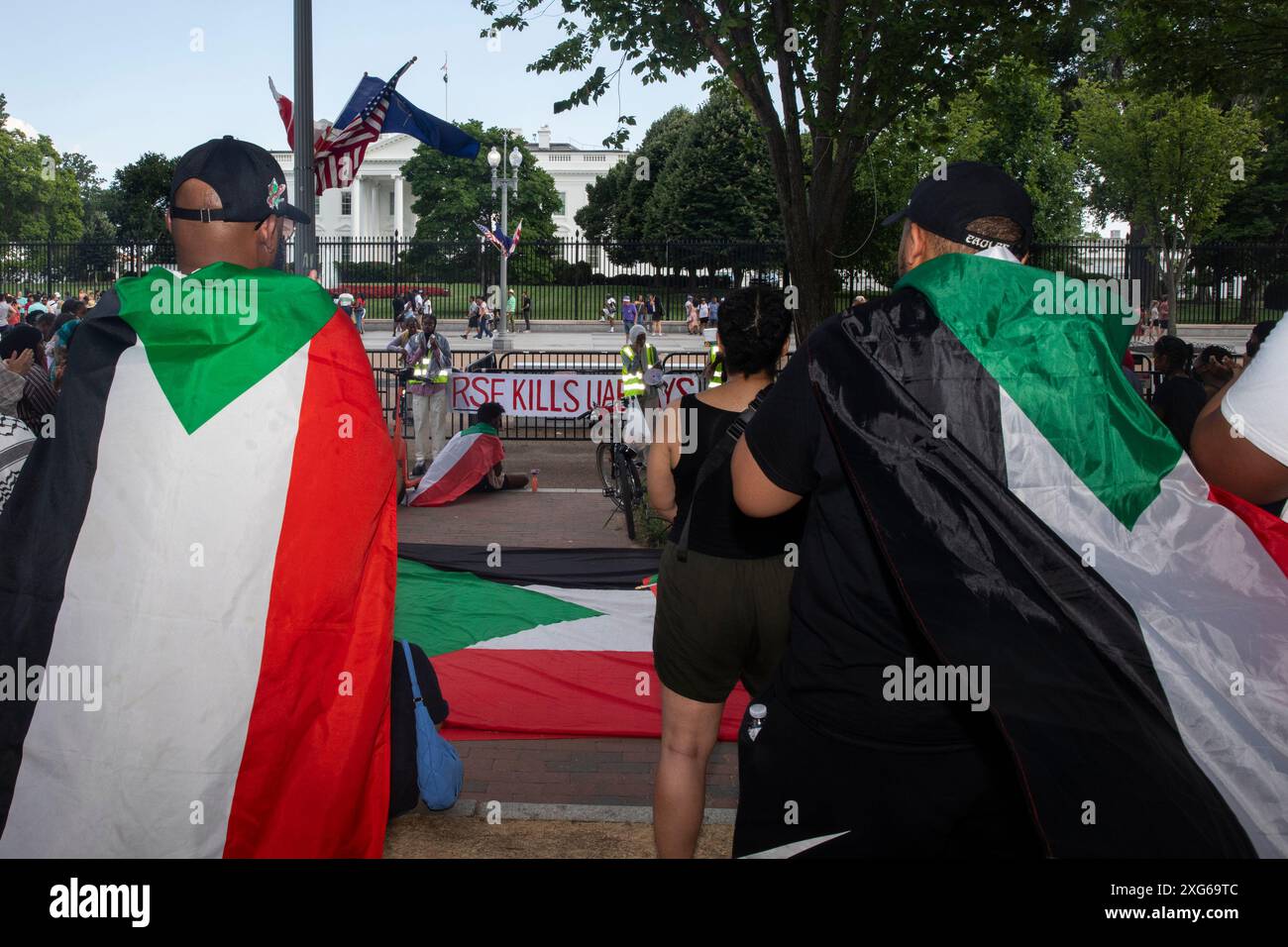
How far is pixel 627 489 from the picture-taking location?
11227 millimetres

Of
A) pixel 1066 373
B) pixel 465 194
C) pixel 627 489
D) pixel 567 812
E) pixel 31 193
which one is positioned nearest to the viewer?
pixel 1066 373

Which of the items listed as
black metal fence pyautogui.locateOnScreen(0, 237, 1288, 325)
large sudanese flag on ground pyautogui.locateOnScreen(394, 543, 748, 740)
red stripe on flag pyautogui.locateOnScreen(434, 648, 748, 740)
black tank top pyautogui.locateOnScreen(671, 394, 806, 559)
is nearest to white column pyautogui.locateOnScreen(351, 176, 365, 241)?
black metal fence pyautogui.locateOnScreen(0, 237, 1288, 325)

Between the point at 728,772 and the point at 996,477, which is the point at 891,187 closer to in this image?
the point at 728,772

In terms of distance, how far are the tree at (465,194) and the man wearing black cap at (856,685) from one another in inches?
2693

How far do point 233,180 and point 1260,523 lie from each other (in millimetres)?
2497

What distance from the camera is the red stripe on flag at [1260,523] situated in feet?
7.78

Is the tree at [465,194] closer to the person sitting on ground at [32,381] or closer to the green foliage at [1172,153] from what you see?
the green foliage at [1172,153]

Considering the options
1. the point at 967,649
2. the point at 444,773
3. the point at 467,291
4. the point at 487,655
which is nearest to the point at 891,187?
the point at 467,291

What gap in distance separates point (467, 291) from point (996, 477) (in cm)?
4450

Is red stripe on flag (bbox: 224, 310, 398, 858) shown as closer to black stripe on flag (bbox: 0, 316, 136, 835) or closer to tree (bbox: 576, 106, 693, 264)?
black stripe on flag (bbox: 0, 316, 136, 835)

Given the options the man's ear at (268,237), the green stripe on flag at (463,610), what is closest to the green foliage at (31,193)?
the green stripe on flag at (463,610)

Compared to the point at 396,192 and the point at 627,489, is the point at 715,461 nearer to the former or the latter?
the point at 627,489

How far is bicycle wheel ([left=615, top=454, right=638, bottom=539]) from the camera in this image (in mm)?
11070

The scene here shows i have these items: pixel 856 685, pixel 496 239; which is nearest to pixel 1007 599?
pixel 856 685
